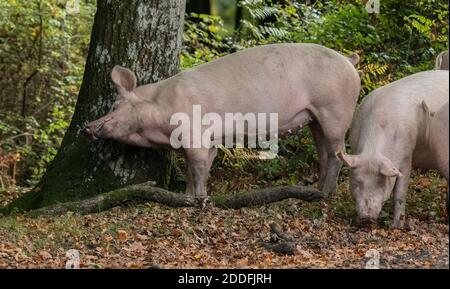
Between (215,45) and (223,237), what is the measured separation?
6151mm

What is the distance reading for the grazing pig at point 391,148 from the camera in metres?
9.20

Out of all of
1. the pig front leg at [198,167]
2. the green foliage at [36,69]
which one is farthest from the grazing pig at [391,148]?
the green foliage at [36,69]

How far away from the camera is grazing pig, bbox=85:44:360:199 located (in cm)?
1039

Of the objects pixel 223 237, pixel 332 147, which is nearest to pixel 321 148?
pixel 332 147

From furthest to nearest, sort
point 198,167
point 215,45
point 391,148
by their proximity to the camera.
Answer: point 215,45 → point 198,167 → point 391,148

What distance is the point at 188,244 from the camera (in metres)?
8.39

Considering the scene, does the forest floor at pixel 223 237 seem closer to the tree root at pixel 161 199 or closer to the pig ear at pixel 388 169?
the tree root at pixel 161 199

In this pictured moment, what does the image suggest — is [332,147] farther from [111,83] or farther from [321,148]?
[111,83]

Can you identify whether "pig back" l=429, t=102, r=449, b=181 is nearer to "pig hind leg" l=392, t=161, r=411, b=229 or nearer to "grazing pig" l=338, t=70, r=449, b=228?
"grazing pig" l=338, t=70, r=449, b=228

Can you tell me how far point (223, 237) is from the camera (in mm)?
8633

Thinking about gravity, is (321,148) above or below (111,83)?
below

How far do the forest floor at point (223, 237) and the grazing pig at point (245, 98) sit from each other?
3.09 ft
